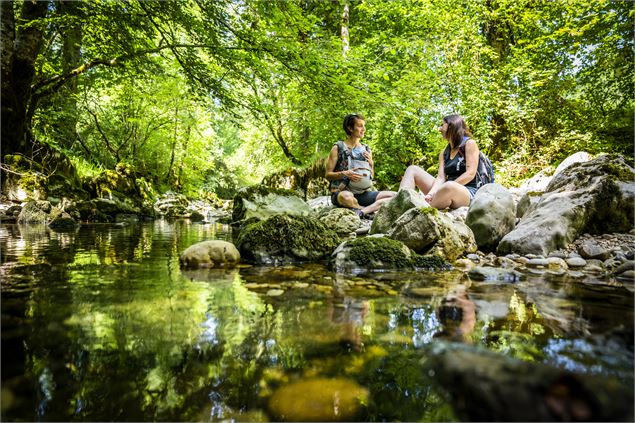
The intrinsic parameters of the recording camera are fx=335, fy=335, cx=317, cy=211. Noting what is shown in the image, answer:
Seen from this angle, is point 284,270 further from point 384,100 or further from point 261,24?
point 261,24

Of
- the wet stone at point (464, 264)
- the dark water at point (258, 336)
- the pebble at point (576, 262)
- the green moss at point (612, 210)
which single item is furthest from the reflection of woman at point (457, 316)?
the green moss at point (612, 210)

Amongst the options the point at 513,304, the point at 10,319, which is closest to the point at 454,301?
the point at 513,304

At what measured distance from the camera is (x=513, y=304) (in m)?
2.10

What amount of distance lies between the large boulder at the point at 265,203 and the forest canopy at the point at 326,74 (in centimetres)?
191

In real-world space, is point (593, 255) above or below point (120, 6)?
below

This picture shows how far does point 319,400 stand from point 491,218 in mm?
3759

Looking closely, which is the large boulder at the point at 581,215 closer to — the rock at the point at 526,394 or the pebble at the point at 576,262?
the pebble at the point at 576,262

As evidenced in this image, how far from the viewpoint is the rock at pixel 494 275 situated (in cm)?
280

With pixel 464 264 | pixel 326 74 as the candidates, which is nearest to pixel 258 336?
pixel 464 264

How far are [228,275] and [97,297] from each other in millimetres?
1054

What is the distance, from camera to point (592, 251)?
335cm

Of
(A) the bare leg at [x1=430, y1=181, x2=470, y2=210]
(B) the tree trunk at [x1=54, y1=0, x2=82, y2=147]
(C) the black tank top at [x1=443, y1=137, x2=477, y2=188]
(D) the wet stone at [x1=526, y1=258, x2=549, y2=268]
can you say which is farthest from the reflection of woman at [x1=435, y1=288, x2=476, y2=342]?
(B) the tree trunk at [x1=54, y1=0, x2=82, y2=147]

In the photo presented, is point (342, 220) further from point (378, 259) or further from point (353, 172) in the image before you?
point (378, 259)

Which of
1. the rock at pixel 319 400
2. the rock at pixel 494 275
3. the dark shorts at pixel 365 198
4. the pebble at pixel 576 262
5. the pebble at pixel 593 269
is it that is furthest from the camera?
the dark shorts at pixel 365 198
